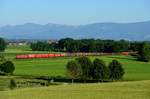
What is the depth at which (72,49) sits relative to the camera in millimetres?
141125

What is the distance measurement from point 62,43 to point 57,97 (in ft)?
438

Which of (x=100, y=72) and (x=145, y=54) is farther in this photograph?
(x=145, y=54)

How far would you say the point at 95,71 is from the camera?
57750mm

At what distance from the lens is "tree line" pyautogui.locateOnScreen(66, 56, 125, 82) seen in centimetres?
5719

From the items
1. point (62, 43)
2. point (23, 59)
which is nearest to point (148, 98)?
point (23, 59)

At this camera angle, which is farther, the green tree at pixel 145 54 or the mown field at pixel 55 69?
the green tree at pixel 145 54

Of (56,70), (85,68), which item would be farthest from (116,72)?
(56,70)

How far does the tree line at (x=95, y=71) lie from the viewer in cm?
5719

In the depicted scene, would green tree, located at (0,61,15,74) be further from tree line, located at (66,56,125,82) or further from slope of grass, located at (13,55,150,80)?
tree line, located at (66,56,125,82)

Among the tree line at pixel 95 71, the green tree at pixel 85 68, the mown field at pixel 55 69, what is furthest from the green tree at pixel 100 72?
the mown field at pixel 55 69

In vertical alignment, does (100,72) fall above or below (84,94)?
below

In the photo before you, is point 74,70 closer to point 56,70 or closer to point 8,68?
point 8,68

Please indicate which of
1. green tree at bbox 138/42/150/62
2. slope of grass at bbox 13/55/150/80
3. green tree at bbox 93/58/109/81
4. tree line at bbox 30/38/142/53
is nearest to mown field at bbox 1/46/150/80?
slope of grass at bbox 13/55/150/80

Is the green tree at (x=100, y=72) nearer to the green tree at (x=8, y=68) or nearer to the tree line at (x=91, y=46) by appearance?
the green tree at (x=8, y=68)
